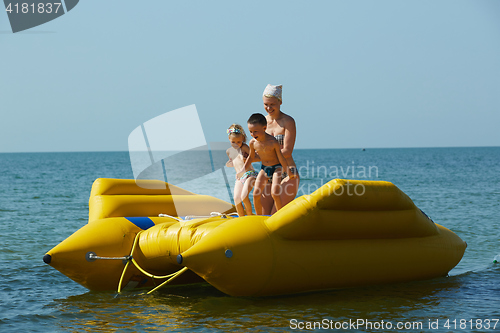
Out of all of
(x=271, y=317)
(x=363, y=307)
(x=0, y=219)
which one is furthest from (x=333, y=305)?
(x=0, y=219)

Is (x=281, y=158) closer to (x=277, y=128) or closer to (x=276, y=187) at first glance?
(x=276, y=187)

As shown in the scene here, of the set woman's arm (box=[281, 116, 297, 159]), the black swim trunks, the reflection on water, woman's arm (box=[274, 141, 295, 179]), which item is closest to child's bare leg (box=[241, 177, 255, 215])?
the black swim trunks

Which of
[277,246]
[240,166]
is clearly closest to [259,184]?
[240,166]

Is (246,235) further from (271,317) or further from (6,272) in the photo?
(6,272)

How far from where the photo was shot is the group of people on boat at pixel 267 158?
5.46 m

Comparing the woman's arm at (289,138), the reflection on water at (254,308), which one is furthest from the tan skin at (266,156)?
the reflection on water at (254,308)

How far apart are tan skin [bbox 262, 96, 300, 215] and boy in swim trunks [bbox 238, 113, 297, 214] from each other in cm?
13

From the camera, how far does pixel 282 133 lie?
19.0 feet

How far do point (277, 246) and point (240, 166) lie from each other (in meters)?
1.37

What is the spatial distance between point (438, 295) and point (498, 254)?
309cm

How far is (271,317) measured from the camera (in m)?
4.56

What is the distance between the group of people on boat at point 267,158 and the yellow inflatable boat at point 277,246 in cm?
52

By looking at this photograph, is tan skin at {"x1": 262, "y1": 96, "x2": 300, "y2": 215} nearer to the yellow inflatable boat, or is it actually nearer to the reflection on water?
the yellow inflatable boat

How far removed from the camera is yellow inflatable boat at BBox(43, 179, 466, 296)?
4.68 m
